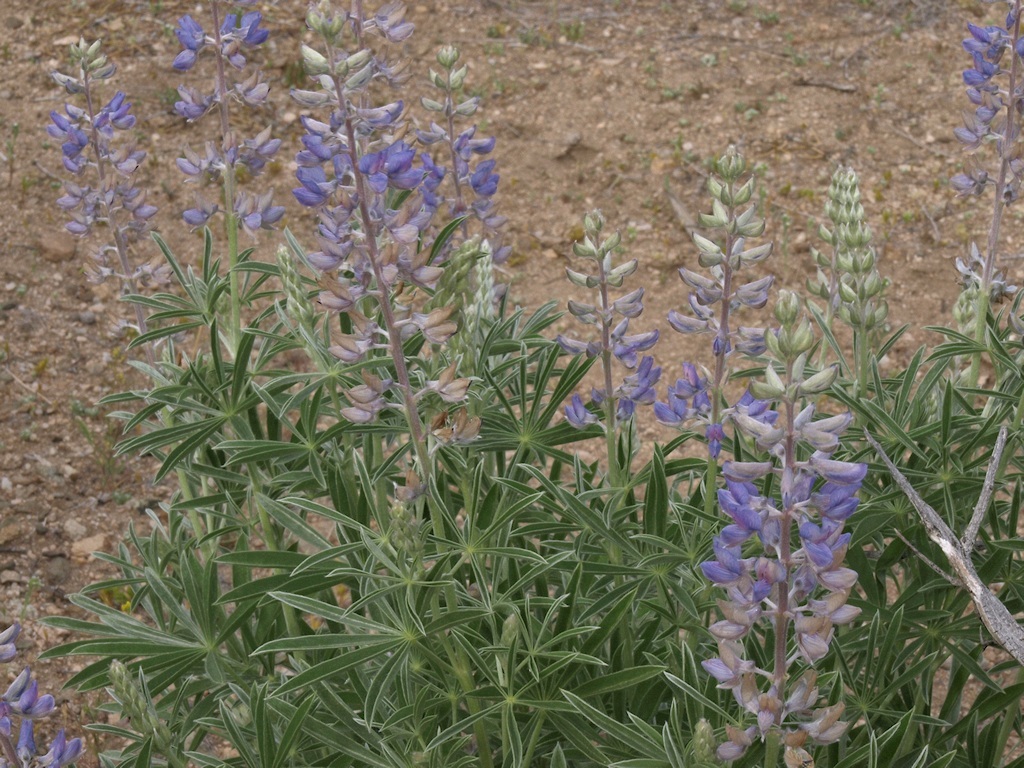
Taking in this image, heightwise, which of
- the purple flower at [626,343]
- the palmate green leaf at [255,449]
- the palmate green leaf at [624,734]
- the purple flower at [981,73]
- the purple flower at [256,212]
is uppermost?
the purple flower at [981,73]

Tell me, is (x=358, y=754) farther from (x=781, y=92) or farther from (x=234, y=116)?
(x=781, y=92)

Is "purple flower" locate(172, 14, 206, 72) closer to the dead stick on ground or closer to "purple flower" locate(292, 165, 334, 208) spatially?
"purple flower" locate(292, 165, 334, 208)

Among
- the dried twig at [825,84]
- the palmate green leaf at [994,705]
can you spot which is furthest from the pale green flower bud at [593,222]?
the dried twig at [825,84]

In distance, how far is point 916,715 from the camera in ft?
7.87

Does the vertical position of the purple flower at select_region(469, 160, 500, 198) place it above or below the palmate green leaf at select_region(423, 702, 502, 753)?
above

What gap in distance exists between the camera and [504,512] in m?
2.30

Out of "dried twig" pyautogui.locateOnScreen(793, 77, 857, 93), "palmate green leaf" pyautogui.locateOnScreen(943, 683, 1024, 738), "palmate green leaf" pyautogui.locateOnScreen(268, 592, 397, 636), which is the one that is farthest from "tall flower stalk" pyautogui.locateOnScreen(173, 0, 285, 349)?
"dried twig" pyautogui.locateOnScreen(793, 77, 857, 93)

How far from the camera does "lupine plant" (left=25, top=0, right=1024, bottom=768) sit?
1971 millimetres

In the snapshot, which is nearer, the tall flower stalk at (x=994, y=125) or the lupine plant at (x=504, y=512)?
the lupine plant at (x=504, y=512)

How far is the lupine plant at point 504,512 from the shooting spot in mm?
1971

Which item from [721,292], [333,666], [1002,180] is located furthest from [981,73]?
[333,666]

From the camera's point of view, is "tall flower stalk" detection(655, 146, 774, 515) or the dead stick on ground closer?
the dead stick on ground

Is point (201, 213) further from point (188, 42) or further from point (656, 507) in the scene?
point (656, 507)

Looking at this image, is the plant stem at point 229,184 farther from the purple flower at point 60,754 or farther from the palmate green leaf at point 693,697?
the palmate green leaf at point 693,697
